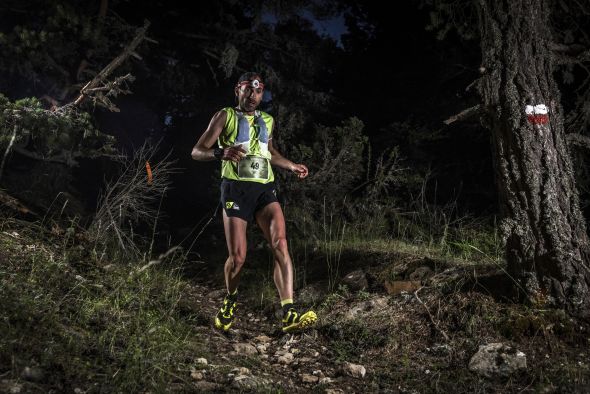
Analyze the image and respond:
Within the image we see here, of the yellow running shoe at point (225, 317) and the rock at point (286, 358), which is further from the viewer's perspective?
the yellow running shoe at point (225, 317)

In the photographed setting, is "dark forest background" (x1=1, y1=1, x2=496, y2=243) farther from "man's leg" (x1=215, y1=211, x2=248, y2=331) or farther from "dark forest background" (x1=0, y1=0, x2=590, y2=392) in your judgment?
"man's leg" (x1=215, y1=211, x2=248, y2=331)

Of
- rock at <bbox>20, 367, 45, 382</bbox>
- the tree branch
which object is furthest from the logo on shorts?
the tree branch

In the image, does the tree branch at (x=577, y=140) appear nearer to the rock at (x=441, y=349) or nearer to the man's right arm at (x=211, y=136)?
the rock at (x=441, y=349)

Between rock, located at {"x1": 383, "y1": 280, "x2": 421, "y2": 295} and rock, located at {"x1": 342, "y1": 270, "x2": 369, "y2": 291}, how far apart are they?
259 millimetres

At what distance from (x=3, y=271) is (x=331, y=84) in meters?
9.77

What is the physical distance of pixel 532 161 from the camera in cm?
317

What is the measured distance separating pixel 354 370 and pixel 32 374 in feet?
6.02

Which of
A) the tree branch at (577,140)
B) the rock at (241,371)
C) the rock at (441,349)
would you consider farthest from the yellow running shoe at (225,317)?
the tree branch at (577,140)

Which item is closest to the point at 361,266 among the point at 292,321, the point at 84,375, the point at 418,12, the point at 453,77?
the point at 292,321

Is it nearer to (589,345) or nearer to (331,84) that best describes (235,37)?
(331,84)

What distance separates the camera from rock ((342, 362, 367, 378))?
112 inches

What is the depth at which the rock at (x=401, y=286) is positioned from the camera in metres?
3.99

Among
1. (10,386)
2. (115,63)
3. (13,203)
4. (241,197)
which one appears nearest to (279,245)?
(241,197)

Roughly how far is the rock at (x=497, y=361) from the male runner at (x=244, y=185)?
1413mm
